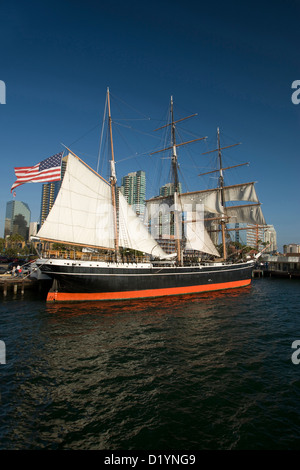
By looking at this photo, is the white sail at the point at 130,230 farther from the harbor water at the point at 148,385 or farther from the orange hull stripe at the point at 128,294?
the harbor water at the point at 148,385

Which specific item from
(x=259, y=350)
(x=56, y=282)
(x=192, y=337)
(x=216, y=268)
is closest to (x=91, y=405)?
(x=192, y=337)

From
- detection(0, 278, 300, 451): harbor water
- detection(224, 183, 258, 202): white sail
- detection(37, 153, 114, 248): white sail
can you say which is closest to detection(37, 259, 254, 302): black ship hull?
detection(37, 153, 114, 248): white sail

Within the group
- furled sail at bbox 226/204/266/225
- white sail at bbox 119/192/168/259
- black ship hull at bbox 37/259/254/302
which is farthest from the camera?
furled sail at bbox 226/204/266/225

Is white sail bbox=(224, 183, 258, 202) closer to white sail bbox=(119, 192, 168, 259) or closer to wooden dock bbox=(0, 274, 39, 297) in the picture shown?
white sail bbox=(119, 192, 168, 259)

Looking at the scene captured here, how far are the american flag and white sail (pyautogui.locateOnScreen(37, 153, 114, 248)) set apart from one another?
248 cm

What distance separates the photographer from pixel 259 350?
12.3 meters

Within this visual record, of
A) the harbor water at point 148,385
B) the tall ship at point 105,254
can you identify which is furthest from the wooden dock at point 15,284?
the harbor water at point 148,385

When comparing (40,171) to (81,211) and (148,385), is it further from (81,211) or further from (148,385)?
(148,385)

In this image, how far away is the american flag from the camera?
→ 70.8 feet

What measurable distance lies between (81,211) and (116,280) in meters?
8.43

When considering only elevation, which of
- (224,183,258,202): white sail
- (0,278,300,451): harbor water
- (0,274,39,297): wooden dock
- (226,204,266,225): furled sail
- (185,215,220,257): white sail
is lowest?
(0,278,300,451): harbor water

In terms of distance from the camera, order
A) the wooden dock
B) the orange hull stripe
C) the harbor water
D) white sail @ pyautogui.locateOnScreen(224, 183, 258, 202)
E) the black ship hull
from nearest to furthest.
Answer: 1. the harbor water
2. the black ship hull
3. the orange hull stripe
4. the wooden dock
5. white sail @ pyautogui.locateOnScreen(224, 183, 258, 202)

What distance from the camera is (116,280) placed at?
80.7ft

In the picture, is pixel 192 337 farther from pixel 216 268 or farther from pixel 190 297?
pixel 216 268
